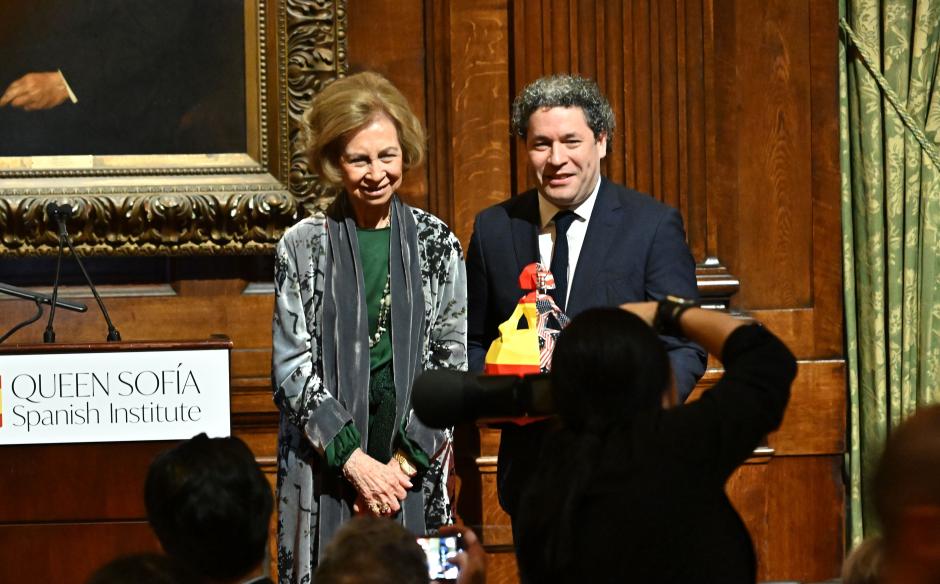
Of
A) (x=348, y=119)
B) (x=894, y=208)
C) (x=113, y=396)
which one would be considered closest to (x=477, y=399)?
(x=348, y=119)

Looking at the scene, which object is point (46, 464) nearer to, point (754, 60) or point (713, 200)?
point (713, 200)

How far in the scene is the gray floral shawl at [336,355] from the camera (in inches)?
135

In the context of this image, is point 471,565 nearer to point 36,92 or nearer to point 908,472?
point 908,472

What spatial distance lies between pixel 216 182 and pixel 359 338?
4.49 feet

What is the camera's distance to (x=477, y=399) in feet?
7.25

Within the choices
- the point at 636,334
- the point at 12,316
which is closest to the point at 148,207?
the point at 12,316

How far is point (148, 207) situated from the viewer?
4562mm

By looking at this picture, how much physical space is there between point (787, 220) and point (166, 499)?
2945 mm

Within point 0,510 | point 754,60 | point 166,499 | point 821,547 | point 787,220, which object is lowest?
point 821,547

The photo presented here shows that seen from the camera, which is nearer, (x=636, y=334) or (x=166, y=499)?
(x=636, y=334)

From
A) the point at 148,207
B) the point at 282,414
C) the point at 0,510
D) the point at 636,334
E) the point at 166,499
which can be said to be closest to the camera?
the point at 636,334

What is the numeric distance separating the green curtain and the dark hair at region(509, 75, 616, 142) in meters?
1.64

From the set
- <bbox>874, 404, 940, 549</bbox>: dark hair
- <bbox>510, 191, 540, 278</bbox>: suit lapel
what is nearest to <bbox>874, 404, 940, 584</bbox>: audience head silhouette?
<bbox>874, 404, 940, 549</bbox>: dark hair

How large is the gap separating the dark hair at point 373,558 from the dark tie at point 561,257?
1329 mm
